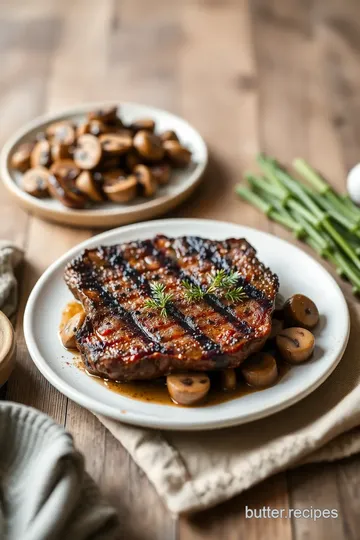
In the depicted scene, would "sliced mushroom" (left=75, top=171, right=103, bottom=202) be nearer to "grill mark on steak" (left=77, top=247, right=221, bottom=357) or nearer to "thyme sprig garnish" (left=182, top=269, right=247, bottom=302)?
"grill mark on steak" (left=77, top=247, right=221, bottom=357)

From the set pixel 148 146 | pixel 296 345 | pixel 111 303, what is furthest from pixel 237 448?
pixel 148 146

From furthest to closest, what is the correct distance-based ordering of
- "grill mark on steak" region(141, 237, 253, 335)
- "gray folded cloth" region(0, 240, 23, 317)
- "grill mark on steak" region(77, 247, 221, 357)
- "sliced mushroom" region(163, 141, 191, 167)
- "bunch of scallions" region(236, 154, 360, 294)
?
"sliced mushroom" region(163, 141, 191, 167), "bunch of scallions" region(236, 154, 360, 294), "gray folded cloth" region(0, 240, 23, 317), "grill mark on steak" region(141, 237, 253, 335), "grill mark on steak" region(77, 247, 221, 357)

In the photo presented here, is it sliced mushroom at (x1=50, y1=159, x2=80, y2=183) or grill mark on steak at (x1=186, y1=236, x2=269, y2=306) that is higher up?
grill mark on steak at (x1=186, y1=236, x2=269, y2=306)

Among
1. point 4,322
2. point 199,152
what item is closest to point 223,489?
point 4,322

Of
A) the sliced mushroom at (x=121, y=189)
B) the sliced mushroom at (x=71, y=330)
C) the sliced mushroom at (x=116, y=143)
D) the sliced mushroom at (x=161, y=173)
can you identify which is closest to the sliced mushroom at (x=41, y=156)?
the sliced mushroom at (x=116, y=143)

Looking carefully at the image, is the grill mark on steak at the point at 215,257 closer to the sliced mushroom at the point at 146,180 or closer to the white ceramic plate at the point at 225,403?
the white ceramic plate at the point at 225,403

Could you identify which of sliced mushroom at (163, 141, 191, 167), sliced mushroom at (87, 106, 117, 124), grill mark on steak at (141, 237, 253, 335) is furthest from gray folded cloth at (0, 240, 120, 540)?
sliced mushroom at (87, 106, 117, 124)
